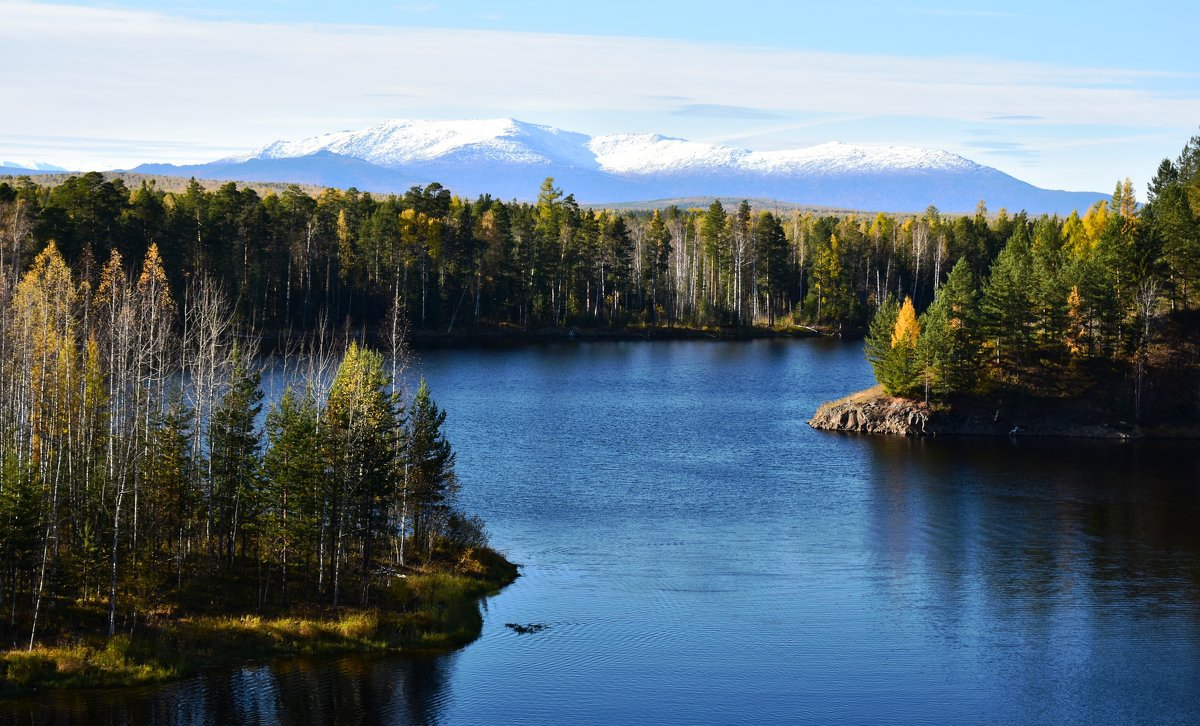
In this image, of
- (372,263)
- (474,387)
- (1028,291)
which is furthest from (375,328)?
(1028,291)

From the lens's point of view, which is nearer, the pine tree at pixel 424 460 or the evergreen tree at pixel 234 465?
the evergreen tree at pixel 234 465

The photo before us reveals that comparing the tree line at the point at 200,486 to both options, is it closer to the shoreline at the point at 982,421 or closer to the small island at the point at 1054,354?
the shoreline at the point at 982,421

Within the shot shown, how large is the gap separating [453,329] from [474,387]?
42.7 meters

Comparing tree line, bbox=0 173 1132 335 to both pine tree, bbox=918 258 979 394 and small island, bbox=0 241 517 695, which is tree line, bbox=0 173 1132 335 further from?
small island, bbox=0 241 517 695

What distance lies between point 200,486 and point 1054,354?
71651 mm

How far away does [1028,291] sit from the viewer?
96.0 metres

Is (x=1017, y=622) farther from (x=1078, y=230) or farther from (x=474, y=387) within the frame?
(x=1078, y=230)

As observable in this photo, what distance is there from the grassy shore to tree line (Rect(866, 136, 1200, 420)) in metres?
54.0

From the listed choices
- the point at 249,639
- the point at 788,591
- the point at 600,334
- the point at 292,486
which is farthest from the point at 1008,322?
the point at 249,639

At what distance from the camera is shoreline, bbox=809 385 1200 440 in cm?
9056

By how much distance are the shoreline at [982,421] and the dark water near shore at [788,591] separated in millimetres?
2491

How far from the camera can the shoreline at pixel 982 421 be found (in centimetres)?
9056

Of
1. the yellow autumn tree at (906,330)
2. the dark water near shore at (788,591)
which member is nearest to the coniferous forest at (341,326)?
the yellow autumn tree at (906,330)

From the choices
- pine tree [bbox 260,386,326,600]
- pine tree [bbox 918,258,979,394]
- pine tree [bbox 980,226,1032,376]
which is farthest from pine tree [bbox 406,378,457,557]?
pine tree [bbox 980,226,1032,376]
